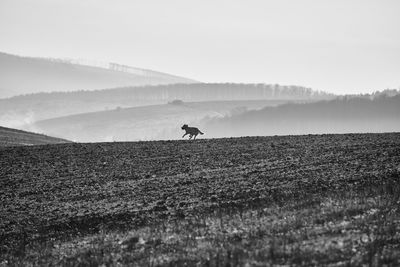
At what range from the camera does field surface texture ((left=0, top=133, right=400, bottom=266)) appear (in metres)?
14.5

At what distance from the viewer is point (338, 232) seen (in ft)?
49.2

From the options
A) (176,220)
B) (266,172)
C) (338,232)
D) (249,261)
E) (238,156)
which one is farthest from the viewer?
(238,156)

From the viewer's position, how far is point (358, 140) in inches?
1368

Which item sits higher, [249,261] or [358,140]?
[358,140]

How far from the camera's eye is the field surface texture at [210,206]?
1447cm

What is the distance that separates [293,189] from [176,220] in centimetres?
516

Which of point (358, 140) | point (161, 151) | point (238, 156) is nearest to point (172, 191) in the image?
point (238, 156)

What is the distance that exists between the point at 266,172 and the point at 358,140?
35.2ft

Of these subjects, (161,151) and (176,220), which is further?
(161,151)

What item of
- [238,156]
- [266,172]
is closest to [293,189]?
[266,172]

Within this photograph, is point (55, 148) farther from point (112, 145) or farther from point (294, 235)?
point (294, 235)

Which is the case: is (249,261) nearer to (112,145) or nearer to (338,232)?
(338,232)

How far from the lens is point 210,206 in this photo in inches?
798

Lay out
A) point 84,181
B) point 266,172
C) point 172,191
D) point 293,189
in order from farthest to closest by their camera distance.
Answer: point 84,181 < point 266,172 < point 172,191 < point 293,189
